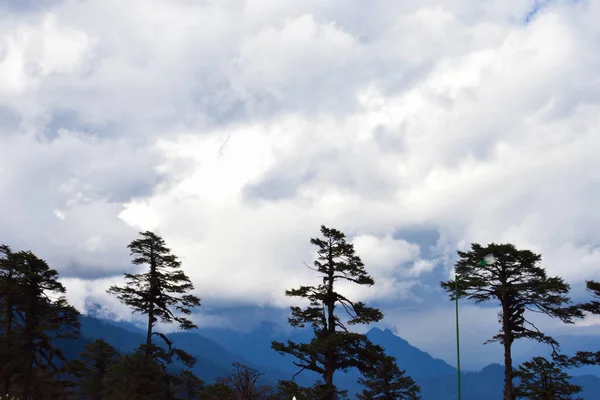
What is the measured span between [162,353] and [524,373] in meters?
30.6

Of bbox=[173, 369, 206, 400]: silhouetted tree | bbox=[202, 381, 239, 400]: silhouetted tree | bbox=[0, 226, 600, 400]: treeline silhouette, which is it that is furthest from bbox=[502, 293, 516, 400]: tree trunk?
bbox=[202, 381, 239, 400]: silhouetted tree

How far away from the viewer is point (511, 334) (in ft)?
128

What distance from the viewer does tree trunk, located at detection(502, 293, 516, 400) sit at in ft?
124

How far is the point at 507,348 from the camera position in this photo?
126 feet

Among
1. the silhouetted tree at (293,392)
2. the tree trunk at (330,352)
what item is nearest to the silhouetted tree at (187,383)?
the silhouetted tree at (293,392)

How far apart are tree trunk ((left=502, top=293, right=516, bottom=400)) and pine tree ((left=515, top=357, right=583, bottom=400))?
2.86 meters

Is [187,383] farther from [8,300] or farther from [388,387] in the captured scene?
[8,300]

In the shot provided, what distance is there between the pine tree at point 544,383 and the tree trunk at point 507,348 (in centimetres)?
286

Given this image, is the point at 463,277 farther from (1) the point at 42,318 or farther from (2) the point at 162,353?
(1) the point at 42,318

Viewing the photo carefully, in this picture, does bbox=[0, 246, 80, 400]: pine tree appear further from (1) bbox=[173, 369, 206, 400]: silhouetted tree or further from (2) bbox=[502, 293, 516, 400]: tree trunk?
(2) bbox=[502, 293, 516, 400]: tree trunk

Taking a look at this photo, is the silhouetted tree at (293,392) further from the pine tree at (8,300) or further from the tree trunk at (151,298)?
the pine tree at (8,300)

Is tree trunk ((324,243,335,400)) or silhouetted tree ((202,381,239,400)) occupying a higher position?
tree trunk ((324,243,335,400))

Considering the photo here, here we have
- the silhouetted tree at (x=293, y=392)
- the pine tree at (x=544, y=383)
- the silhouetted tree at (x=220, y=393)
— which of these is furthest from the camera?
the silhouetted tree at (x=220, y=393)

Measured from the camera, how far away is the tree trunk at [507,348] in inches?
1483
